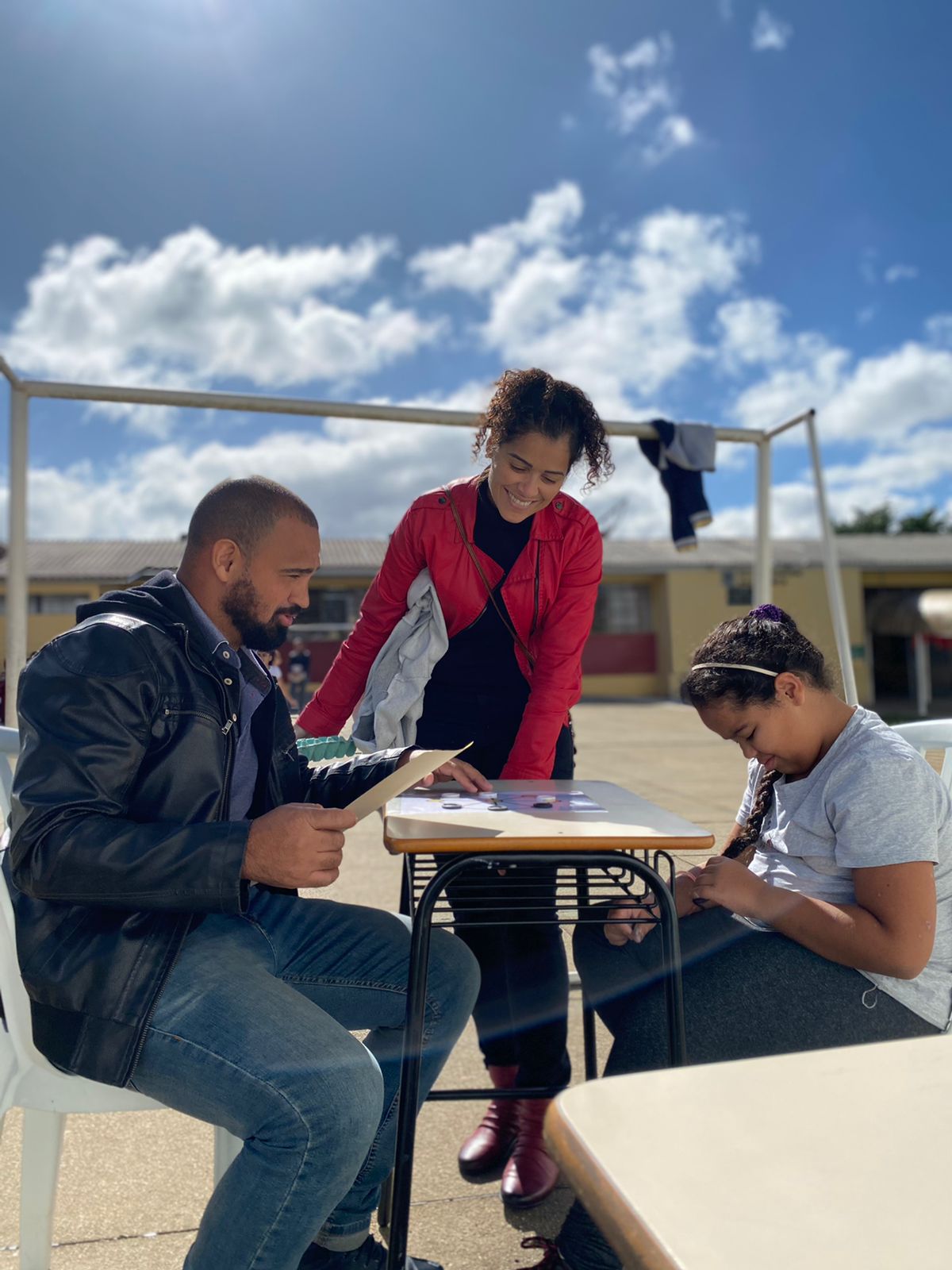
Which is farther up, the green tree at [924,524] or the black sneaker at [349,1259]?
the green tree at [924,524]

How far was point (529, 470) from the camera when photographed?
6.88ft

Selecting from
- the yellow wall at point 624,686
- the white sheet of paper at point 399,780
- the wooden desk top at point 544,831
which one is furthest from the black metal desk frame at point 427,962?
the yellow wall at point 624,686

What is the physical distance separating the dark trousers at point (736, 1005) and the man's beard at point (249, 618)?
33.1 inches

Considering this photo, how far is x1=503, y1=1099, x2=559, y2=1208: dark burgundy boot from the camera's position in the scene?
1.86m

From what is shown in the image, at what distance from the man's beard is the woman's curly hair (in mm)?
789

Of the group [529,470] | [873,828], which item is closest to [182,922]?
[873,828]

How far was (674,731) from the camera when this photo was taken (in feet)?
Result: 39.9

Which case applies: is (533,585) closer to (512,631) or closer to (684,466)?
(512,631)

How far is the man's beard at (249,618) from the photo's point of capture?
60.6 inches

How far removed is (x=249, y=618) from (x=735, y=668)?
0.83 metres

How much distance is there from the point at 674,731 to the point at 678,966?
431 inches

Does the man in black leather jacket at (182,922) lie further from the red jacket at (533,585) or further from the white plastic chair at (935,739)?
the white plastic chair at (935,739)

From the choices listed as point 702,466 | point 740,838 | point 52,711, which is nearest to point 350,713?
point 740,838

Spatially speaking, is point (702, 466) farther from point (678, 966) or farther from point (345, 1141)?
point (345, 1141)
